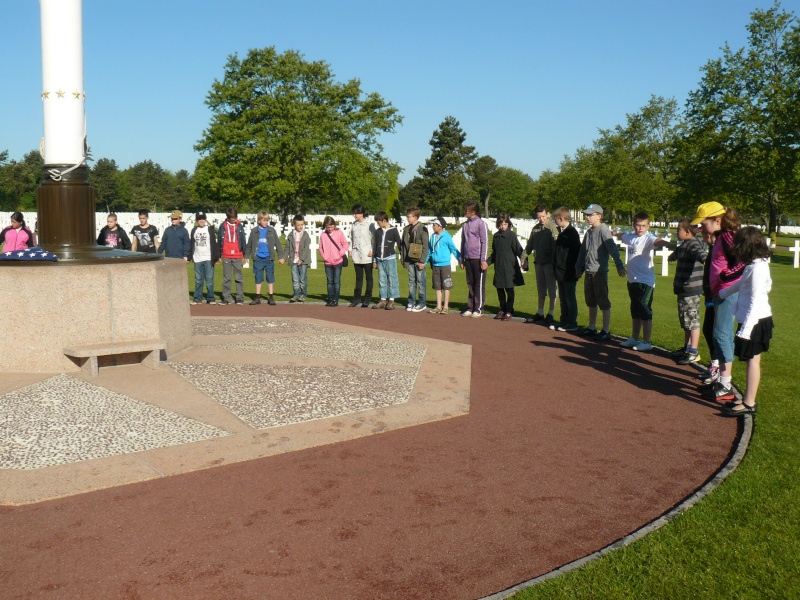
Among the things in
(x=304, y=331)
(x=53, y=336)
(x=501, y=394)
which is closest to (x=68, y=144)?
(x=53, y=336)

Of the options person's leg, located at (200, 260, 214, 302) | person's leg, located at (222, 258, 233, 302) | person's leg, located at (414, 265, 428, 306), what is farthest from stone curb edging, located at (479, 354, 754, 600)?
person's leg, located at (200, 260, 214, 302)

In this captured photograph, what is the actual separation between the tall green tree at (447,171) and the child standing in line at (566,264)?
3512 inches

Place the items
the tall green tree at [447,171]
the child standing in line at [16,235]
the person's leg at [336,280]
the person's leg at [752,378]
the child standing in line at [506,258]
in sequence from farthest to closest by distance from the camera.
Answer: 1. the tall green tree at [447,171]
2. the person's leg at [336,280]
3. the child standing in line at [16,235]
4. the child standing in line at [506,258]
5. the person's leg at [752,378]

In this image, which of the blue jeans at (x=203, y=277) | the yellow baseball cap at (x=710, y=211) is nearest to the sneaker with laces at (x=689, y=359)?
the yellow baseball cap at (x=710, y=211)

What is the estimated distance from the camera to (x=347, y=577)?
3.85 metres

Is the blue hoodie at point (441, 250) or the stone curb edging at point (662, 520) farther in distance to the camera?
the blue hoodie at point (441, 250)

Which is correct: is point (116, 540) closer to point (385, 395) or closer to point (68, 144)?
point (385, 395)

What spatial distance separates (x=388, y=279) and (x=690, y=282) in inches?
266

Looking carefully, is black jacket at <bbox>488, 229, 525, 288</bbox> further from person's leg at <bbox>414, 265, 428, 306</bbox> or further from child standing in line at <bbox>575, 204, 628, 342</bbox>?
child standing in line at <bbox>575, 204, 628, 342</bbox>

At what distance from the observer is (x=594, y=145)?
74812mm

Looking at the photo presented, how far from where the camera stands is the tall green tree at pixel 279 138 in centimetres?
5384

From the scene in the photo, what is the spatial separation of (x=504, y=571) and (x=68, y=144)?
7.38m

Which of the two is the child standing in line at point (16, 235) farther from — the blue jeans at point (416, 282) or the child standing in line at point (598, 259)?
the child standing in line at point (598, 259)

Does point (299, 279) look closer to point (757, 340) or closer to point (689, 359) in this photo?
point (689, 359)
